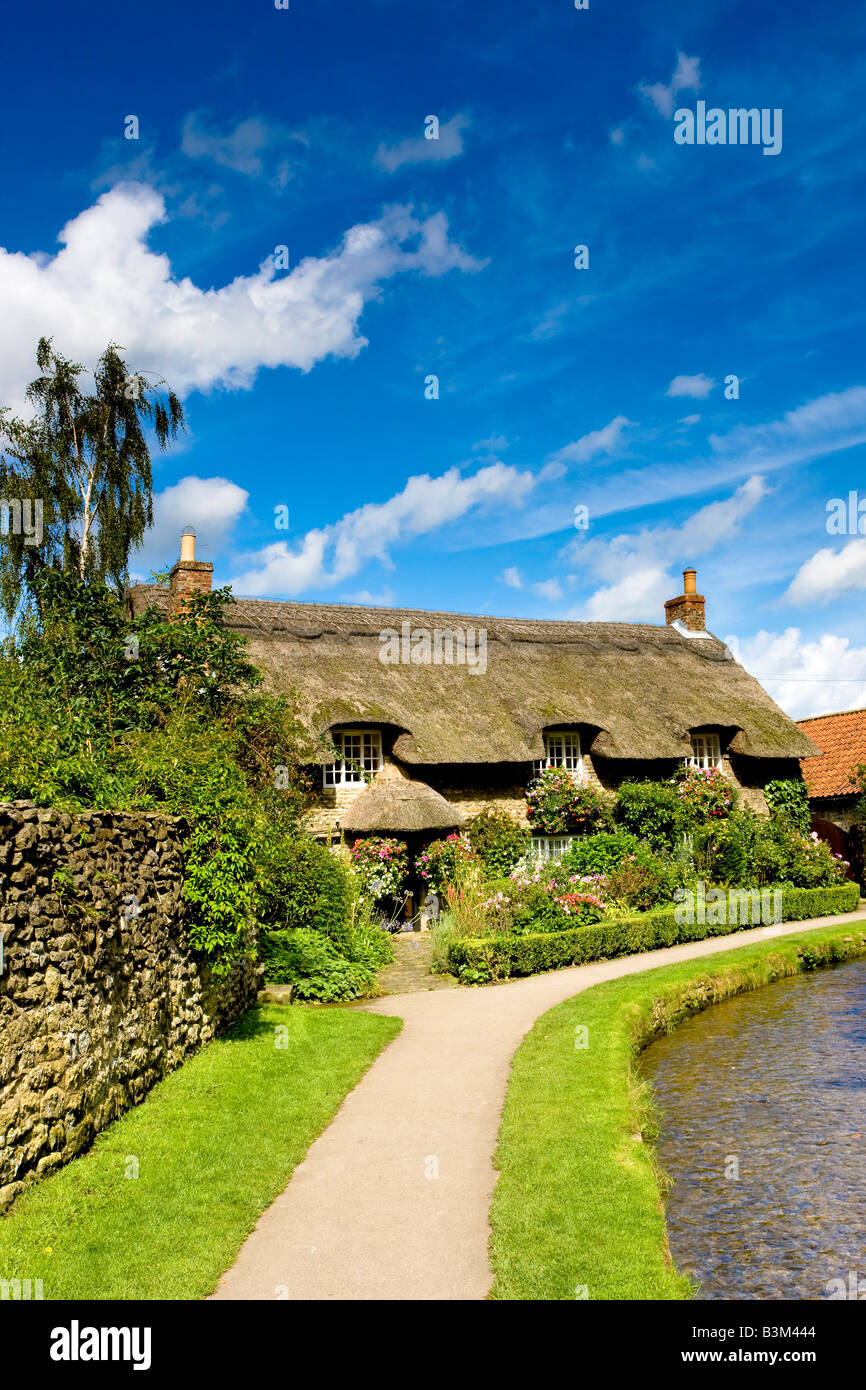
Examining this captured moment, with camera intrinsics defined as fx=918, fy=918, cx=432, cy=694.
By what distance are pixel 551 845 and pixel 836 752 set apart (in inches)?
408

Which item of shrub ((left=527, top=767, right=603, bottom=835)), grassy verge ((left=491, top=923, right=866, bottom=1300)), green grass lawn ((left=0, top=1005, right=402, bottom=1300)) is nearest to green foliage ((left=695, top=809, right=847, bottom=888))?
shrub ((left=527, top=767, right=603, bottom=835))

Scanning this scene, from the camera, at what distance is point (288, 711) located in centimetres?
1734

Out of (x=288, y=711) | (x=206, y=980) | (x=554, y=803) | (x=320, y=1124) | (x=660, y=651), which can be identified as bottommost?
(x=320, y=1124)

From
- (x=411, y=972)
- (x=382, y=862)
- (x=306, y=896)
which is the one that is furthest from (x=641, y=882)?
(x=306, y=896)

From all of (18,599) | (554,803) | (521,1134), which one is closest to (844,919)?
(554,803)

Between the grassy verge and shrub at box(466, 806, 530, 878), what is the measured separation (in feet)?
19.5

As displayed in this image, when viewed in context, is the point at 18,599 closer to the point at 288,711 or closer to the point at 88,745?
the point at 288,711

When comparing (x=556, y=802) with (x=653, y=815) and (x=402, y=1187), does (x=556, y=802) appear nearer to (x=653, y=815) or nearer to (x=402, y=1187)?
(x=653, y=815)

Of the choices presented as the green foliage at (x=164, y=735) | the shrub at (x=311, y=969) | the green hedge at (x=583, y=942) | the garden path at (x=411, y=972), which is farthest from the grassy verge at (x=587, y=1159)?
the green foliage at (x=164, y=735)

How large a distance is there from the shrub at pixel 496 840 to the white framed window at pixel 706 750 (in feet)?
20.1

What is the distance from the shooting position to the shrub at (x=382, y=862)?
16938mm

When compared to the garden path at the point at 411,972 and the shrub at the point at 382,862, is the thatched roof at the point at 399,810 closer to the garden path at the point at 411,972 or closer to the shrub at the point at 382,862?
the shrub at the point at 382,862

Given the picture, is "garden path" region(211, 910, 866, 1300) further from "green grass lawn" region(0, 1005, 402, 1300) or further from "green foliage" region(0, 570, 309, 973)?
"green foliage" region(0, 570, 309, 973)

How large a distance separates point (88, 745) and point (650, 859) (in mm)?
12093
